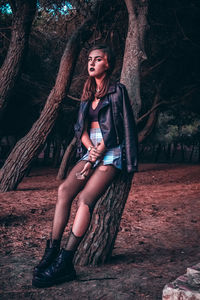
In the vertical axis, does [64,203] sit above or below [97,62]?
below

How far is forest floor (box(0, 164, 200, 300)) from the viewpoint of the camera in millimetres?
2701

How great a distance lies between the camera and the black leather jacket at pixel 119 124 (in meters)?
3.02

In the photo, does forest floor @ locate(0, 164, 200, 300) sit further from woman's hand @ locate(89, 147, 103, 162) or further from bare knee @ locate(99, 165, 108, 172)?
woman's hand @ locate(89, 147, 103, 162)

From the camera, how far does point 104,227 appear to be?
3.35 m

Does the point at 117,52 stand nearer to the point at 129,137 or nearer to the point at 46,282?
the point at 129,137

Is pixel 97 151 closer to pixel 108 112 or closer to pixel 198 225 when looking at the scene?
pixel 108 112

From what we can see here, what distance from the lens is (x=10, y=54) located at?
26.0 ft

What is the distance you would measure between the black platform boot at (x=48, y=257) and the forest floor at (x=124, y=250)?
17cm

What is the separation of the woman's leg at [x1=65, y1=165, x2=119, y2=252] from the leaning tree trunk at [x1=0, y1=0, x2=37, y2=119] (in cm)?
575

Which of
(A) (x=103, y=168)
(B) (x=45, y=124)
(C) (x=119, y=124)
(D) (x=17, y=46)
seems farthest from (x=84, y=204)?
(D) (x=17, y=46)

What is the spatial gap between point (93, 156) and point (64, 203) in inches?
20.9

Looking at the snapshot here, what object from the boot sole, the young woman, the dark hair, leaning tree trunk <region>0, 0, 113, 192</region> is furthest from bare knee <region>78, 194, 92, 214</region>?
leaning tree trunk <region>0, 0, 113, 192</region>

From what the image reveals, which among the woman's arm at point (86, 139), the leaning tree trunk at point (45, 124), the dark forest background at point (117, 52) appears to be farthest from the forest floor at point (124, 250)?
the dark forest background at point (117, 52)

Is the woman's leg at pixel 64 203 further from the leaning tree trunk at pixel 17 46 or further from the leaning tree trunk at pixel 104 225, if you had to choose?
the leaning tree trunk at pixel 17 46
